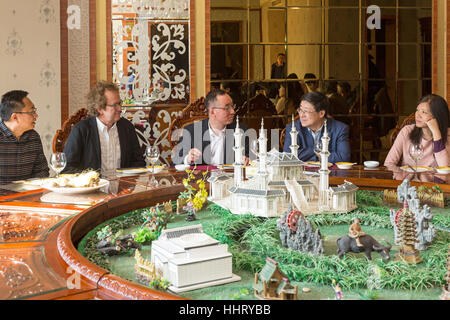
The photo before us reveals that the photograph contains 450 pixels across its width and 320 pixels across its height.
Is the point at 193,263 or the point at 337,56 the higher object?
the point at 337,56

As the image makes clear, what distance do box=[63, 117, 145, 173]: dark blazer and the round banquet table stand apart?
83 centimetres

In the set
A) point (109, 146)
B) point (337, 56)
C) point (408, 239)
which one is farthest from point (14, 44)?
point (408, 239)

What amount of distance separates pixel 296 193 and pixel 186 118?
2.32 meters

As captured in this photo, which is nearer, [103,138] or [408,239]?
[408,239]

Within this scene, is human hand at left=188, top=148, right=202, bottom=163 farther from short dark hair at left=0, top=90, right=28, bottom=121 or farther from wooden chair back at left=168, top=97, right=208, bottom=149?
short dark hair at left=0, top=90, right=28, bottom=121

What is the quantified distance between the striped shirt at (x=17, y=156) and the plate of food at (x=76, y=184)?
44.4 inches

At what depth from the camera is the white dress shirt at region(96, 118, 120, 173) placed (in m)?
4.19

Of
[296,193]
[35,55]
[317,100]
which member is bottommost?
[296,193]

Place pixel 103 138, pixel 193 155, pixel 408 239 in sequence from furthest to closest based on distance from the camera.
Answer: pixel 103 138 → pixel 193 155 → pixel 408 239

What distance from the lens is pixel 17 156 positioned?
143 inches

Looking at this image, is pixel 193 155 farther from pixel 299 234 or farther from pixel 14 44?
pixel 14 44

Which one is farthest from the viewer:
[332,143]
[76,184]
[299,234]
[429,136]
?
[332,143]
